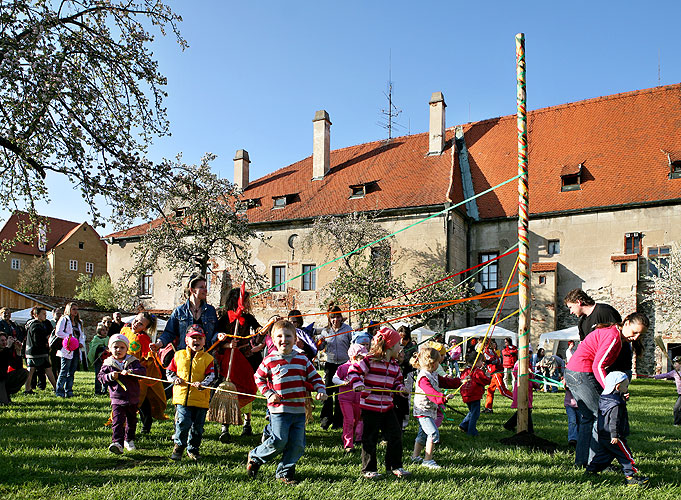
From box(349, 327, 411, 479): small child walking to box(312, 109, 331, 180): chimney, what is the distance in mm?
28184

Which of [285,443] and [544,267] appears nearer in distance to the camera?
[285,443]

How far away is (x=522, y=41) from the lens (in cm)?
824

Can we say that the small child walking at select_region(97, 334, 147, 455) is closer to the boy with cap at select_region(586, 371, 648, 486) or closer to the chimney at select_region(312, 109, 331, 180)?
the boy with cap at select_region(586, 371, 648, 486)

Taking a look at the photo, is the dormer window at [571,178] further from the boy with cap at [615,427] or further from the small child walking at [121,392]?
the small child walking at [121,392]

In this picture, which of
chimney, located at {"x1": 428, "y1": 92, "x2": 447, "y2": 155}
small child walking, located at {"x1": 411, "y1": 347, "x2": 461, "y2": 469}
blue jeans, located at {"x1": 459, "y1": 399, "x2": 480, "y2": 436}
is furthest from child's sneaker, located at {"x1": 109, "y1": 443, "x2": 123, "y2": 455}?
chimney, located at {"x1": 428, "y1": 92, "x2": 447, "y2": 155}

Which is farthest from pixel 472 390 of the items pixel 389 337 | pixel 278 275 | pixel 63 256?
pixel 63 256

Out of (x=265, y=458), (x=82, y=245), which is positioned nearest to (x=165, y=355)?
(x=265, y=458)

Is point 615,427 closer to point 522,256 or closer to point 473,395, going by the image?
point 522,256

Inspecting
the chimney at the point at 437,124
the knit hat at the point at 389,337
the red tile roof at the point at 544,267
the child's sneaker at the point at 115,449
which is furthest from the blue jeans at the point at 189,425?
the chimney at the point at 437,124

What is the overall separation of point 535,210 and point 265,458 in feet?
80.6

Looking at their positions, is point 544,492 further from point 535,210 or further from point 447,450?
point 535,210

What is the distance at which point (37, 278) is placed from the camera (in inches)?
1970

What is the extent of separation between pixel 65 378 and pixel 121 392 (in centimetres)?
544

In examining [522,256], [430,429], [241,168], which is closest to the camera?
[430,429]
